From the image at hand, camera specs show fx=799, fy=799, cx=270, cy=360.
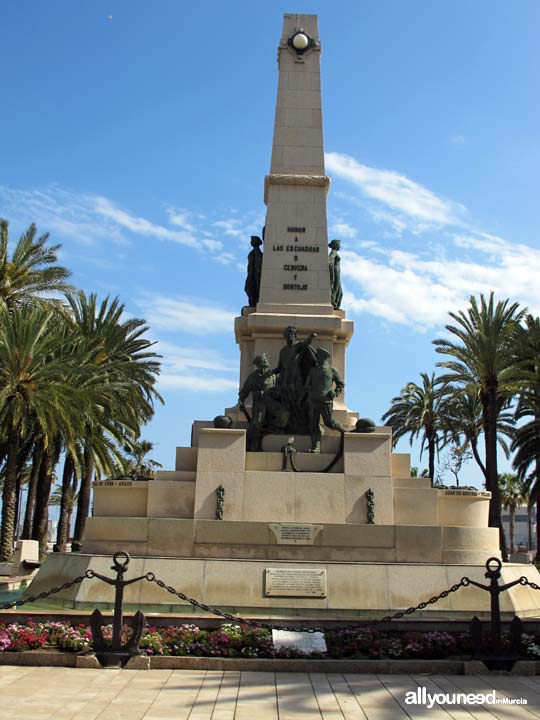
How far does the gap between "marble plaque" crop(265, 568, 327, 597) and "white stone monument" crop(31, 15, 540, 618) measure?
0.6 inches

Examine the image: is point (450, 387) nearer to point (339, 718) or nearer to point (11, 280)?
point (11, 280)

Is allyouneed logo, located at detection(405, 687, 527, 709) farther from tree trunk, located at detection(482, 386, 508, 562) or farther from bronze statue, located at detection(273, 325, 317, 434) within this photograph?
tree trunk, located at detection(482, 386, 508, 562)

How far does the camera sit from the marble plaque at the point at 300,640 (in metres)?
9.36

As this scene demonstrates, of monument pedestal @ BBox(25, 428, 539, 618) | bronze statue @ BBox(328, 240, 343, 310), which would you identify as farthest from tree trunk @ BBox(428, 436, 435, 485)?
monument pedestal @ BBox(25, 428, 539, 618)

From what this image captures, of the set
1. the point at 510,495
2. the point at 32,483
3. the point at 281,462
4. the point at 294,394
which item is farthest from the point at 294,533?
the point at 510,495

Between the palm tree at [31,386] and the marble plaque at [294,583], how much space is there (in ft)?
45.2

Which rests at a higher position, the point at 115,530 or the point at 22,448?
the point at 22,448

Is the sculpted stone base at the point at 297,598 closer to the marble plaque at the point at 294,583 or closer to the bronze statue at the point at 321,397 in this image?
the marble plaque at the point at 294,583

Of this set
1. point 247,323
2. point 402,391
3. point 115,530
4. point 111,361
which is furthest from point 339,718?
point 402,391

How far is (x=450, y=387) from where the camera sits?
113 feet

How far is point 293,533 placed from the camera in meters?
13.5

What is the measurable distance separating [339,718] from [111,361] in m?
26.7

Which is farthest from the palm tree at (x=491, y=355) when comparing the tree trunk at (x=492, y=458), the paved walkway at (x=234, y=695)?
the paved walkway at (x=234, y=695)

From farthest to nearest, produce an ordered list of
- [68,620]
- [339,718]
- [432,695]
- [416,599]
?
[416,599]
[68,620]
[432,695]
[339,718]
